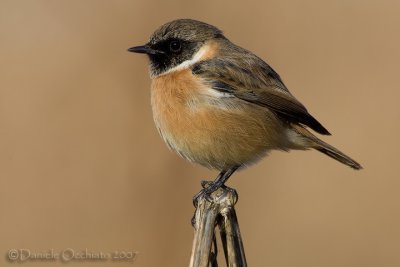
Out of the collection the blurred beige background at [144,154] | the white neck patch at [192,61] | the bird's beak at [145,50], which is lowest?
the blurred beige background at [144,154]

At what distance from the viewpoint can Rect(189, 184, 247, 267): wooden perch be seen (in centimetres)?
436

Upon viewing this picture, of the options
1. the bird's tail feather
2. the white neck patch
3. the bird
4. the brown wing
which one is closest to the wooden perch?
the bird

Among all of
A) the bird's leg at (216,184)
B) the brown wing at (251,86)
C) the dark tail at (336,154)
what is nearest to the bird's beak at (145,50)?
the brown wing at (251,86)

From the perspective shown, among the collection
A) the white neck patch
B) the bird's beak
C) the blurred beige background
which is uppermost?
the bird's beak

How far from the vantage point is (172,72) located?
6.42m

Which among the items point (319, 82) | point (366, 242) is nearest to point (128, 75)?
point (319, 82)

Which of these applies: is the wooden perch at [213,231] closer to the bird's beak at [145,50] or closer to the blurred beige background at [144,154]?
the bird's beak at [145,50]

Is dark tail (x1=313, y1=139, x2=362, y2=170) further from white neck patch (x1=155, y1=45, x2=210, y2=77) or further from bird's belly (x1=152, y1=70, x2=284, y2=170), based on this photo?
white neck patch (x1=155, y1=45, x2=210, y2=77)

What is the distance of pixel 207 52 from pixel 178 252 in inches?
77.0

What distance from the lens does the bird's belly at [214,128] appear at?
6.02 metres

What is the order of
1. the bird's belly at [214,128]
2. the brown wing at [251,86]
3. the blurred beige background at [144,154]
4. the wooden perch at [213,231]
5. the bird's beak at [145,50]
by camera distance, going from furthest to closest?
the blurred beige background at [144,154]
the bird's beak at [145,50]
the brown wing at [251,86]
the bird's belly at [214,128]
the wooden perch at [213,231]

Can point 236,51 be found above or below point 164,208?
above

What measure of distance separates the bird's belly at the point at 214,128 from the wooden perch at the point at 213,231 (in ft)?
3.24

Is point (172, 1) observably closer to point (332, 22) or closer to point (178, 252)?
point (332, 22)
